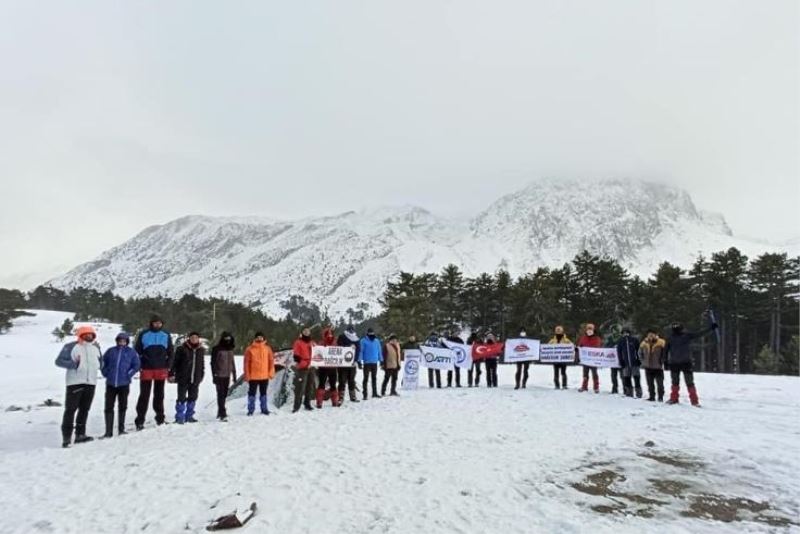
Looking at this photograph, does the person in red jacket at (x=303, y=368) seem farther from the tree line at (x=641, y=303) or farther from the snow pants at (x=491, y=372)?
the tree line at (x=641, y=303)

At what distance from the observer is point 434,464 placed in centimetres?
865

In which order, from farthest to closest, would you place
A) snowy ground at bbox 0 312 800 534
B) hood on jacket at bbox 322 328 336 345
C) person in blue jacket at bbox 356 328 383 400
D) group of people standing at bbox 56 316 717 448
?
person in blue jacket at bbox 356 328 383 400
hood on jacket at bbox 322 328 336 345
group of people standing at bbox 56 316 717 448
snowy ground at bbox 0 312 800 534

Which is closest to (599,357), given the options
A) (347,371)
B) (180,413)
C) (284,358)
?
(347,371)

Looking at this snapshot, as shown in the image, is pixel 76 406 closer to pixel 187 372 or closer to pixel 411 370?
pixel 187 372

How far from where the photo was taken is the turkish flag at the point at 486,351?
20.5 meters

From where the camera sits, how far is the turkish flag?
2055 cm

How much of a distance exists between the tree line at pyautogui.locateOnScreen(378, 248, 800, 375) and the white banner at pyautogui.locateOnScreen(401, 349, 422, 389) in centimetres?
2748

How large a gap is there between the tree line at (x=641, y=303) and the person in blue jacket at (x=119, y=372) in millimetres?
38419

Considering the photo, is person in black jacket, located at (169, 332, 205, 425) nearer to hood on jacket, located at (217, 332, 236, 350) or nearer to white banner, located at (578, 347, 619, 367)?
hood on jacket, located at (217, 332, 236, 350)

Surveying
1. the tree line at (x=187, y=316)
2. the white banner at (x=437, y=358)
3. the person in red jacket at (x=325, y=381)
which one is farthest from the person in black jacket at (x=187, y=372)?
the tree line at (x=187, y=316)

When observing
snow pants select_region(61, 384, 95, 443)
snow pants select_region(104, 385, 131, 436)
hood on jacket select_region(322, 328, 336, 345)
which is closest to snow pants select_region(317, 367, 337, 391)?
hood on jacket select_region(322, 328, 336, 345)

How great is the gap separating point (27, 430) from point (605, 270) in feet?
166

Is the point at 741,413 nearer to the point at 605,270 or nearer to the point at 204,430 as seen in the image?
the point at 204,430

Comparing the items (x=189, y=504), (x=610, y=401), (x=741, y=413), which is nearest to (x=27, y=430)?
(x=189, y=504)
